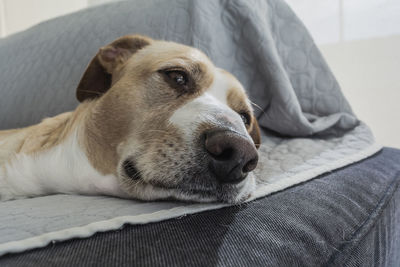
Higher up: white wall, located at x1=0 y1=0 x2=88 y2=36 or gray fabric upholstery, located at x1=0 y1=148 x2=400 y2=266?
white wall, located at x1=0 y1=0 x2=88 y2=36

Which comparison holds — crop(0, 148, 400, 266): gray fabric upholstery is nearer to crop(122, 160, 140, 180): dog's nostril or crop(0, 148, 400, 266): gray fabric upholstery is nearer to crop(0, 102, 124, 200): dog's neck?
crop(122, 160, 140, 180): dog's nostril

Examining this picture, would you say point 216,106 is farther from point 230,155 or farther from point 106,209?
point 106,209

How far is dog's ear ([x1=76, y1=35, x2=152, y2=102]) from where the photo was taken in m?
1.15

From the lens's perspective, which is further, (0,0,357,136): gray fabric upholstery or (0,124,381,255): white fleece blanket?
(0,0,357,136): gray fabric upholstery

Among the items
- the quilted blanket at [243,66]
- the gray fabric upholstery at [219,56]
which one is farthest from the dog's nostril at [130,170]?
the gray fabric upholstery at [219,56]

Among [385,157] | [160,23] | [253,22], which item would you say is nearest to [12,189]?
[160,23]

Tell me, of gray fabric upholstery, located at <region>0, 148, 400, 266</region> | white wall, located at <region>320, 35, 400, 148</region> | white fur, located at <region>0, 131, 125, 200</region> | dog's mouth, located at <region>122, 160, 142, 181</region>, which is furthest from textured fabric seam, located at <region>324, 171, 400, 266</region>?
white wall, located at <region>320, 35, 400, 148</region>

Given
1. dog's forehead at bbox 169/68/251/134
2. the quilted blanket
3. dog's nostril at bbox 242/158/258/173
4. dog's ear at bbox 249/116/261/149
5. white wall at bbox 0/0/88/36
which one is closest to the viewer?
dog's nostril at bbox 242/158/258/173

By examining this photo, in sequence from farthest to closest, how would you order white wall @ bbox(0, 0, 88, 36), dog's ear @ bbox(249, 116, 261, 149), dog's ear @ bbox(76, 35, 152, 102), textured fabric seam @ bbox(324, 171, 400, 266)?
white wall @ bbox(0, 0, 88, 36)
dog's ear @ bbox(249, 116, 261, 149)
dog's ear @ bbox(76, 35, 152, 102)
textured fabric seam @ bbox(324, 171, 400, 266)

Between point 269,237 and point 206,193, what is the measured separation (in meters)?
0.21

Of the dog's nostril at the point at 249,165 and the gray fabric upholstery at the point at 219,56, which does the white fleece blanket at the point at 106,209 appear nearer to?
the dog's nostril at the point at 249,165

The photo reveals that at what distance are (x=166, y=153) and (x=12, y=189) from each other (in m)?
0.66

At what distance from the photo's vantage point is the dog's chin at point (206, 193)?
27.8 inches

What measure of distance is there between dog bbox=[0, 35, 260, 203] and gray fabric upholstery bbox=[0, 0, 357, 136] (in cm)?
36
